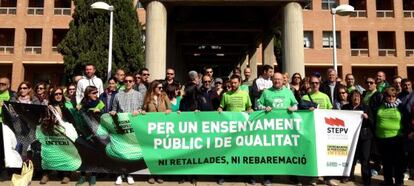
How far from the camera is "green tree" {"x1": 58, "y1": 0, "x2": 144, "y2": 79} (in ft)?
95.3

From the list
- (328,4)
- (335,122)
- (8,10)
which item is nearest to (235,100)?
(335,122)

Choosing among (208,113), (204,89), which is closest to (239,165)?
(208,113)

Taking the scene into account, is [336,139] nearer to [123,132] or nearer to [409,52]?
[123,132]

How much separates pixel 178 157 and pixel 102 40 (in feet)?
74.4

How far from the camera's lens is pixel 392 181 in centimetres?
842

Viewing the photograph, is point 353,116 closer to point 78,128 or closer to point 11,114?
point 78,128

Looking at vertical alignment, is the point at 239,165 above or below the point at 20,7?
below

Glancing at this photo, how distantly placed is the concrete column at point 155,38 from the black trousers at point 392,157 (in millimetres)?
8221

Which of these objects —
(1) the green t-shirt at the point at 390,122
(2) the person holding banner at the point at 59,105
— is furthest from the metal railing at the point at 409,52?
(2) the person holding banner at the point at 59,105

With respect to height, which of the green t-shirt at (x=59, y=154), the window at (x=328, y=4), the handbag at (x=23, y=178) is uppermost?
the window at (x=328, y=4)

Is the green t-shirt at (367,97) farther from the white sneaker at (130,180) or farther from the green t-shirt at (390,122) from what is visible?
the white sneaker at (130,180)

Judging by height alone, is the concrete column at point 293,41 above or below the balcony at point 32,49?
below

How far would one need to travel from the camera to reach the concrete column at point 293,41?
14.8 meters

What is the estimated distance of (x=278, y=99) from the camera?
8.37 m
